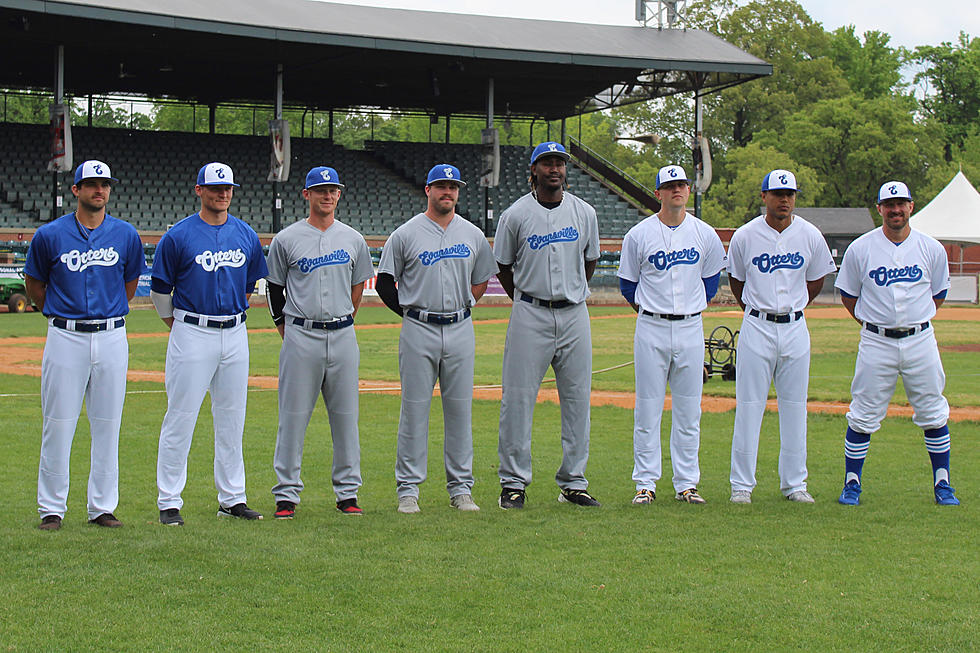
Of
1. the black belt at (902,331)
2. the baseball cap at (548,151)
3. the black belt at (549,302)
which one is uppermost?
the baseball cap at (548,151)

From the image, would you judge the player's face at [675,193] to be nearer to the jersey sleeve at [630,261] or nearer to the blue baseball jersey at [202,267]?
the jersey sleeve at [630,261]

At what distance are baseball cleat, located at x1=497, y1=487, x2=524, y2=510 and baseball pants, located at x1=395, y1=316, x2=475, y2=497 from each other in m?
0.23

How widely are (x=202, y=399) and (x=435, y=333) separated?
4.92 ft

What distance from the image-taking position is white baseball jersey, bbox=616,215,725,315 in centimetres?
708

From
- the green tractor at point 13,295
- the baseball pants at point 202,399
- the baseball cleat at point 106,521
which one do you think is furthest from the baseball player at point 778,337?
the green tractor at point 13,295

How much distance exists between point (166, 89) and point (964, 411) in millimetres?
35414

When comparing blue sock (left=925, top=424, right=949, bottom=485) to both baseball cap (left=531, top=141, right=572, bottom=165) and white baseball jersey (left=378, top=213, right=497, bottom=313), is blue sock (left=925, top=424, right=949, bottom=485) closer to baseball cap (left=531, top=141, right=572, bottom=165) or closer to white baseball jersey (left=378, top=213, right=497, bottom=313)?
baseball cap (left=531, top=141, right=572, bottom=165)

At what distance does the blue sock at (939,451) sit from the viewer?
7.06m

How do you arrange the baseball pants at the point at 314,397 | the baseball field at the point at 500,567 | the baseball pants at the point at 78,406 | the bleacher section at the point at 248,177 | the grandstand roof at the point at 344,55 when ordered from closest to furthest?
the baseball field at the point at 500,567 → the baseball pants at the point at 78,406 → the baseball pants at the point at 314,397 → the grandstand roof at the point at 344,55 → the bleacher section at the point at 248,177

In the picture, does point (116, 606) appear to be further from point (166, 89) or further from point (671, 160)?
point (671, 160)

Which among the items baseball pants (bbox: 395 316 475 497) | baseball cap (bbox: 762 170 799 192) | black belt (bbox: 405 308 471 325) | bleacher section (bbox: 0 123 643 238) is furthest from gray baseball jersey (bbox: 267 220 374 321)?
bleacher section (bbox: 0 123 643 238)

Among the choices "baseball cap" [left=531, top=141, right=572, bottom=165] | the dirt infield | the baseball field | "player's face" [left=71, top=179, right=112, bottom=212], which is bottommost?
the baseball field

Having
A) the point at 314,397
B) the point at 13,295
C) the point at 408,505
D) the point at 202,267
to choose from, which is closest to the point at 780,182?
the point at 408,505

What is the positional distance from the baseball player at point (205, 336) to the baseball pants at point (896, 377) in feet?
13.3
